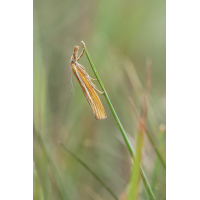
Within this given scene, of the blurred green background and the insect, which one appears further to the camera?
the blurred green background

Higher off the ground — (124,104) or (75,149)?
(124,104)

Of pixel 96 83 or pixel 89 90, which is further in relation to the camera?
pixel 96 83

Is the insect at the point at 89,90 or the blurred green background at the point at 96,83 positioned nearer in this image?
the insect at the point at 89,90

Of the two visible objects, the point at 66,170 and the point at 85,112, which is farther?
the point at 85,112

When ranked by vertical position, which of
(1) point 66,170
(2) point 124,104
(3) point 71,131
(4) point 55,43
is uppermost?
(4) point 55,43
